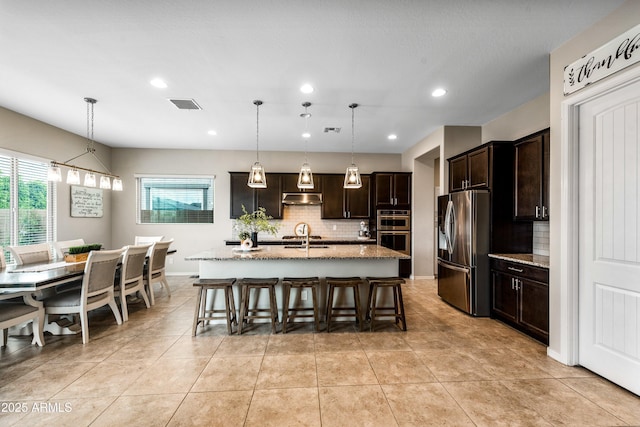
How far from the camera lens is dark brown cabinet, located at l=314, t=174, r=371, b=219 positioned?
6.84 meters

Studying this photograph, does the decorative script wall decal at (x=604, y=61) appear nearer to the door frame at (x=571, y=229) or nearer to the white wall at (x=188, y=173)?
the door frame at (x=571, y=229)

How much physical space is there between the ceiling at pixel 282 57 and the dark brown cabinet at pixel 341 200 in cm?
214

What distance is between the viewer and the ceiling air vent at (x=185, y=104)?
3.96 metres

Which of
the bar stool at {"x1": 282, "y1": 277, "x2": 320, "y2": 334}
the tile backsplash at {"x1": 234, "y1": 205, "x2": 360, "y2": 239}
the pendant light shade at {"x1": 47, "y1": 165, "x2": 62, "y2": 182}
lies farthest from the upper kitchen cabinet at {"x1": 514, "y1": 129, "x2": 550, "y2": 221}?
the pendant light shade at {"x1": 47, "y1": 165, "x2": 62, "y2": 182}

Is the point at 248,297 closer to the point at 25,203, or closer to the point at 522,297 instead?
the point at 522,297

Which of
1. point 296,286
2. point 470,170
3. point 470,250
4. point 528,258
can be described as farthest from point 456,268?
point 296,286

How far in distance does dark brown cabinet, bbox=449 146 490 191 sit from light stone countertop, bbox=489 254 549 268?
947mm

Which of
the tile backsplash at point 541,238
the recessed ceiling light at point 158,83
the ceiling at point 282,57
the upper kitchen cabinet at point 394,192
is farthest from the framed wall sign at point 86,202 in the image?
the tile backsplash at point 541,238

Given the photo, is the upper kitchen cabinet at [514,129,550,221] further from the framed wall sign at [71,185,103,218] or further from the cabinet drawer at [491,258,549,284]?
the framed wall sign at [71,185,103,218]

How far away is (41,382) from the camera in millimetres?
2408

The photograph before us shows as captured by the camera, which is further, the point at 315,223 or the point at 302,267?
the point at 315,223

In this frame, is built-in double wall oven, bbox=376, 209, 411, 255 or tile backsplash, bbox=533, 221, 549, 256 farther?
built-in double wall oven, bbox=376, 209, 411, 255

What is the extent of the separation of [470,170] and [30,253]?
608cm

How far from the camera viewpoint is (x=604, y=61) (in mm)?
2344
